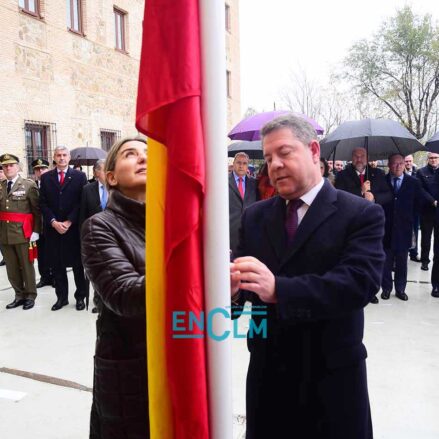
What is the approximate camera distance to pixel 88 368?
415 centimetres

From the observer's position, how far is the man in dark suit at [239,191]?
603 centimetres

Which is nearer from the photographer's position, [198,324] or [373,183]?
[198,324]

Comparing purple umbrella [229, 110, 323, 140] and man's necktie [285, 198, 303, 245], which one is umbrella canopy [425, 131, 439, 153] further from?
man's necktie [285, 198, 303, 245]

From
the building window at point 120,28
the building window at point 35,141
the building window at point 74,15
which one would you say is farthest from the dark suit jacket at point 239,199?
the building window at point 120,28

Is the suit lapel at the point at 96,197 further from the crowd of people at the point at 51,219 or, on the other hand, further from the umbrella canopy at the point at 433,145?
the umbrella canopy at the point at 433,145

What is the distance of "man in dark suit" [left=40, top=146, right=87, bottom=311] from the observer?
20.0 ft

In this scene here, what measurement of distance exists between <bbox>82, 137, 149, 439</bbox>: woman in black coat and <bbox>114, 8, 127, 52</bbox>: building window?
619 inches

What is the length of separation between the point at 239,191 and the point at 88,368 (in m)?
3.08

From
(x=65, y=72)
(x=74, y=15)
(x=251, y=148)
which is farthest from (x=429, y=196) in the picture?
(x=74, y=15)

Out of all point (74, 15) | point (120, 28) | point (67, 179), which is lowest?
point (67, 179)

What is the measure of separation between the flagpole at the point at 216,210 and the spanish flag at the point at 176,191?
2cm

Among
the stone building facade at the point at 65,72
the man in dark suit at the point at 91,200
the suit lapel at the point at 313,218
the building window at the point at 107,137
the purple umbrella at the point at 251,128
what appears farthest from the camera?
the building window at the point at 107,137

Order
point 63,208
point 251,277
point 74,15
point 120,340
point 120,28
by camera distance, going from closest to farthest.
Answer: point 251,277 → point 120,340 → point 63,208 → point 74,15 → point 120,28

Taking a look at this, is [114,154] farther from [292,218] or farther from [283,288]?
[283,288]
